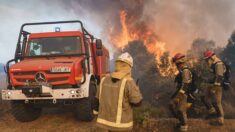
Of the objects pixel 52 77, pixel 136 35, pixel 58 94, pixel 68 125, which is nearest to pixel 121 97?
pixel 58 94

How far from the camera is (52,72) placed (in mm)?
9758

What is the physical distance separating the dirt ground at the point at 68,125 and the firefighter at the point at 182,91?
0.59 m

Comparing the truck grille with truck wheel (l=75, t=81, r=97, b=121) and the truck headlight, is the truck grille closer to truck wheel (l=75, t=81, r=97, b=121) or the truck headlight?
the truck headlight

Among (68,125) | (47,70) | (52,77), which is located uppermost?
(47,70)

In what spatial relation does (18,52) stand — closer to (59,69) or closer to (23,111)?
(23,111)

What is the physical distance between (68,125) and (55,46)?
242 cm

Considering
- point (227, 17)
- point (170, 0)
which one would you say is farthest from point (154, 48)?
point (227, 17)

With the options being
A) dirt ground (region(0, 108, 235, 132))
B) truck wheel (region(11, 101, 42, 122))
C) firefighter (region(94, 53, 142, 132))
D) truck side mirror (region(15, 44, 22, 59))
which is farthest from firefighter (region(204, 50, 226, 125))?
truck side mirror (region(15, 44, 22, 59))

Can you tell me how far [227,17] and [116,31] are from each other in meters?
22.2

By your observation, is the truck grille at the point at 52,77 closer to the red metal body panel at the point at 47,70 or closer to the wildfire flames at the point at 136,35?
the red metal body panel at the point at 47,70

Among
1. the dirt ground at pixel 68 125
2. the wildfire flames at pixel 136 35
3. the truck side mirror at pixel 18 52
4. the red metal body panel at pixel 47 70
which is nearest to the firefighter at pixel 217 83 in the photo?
the dirt ground at pixel 68 125

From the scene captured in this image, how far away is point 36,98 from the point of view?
9758 mm

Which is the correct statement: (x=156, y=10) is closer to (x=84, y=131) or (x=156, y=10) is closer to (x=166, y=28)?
(x=166, y=28)

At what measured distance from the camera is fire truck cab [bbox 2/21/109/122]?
9.70 metres
